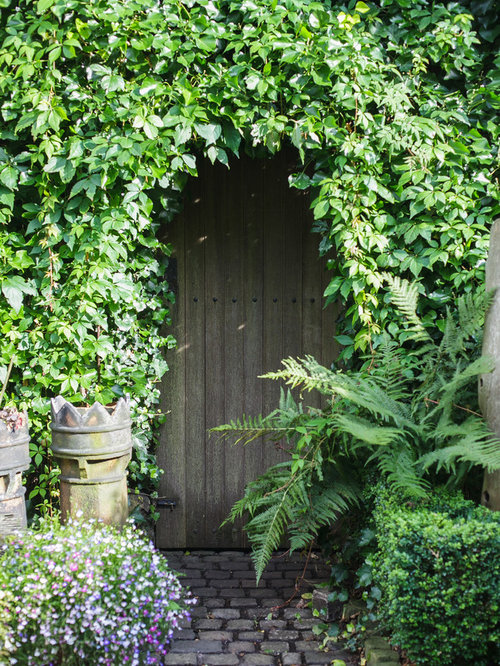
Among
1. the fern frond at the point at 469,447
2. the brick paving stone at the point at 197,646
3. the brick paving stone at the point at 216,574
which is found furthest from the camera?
the brick paving stone at the point at 216,574

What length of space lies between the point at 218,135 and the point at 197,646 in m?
2.49

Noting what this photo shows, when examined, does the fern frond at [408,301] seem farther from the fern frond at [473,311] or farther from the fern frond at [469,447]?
the fern frond at [469,447]

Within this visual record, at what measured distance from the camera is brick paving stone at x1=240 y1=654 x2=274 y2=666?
2.72 meters

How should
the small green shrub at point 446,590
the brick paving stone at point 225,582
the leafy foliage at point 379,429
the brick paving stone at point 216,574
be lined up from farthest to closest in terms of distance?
the brick paving stone at point 216,574 → the brick paving stone at point 225,582 → the leafy foliage at point 379,429 → the small green shrub at point 446,590

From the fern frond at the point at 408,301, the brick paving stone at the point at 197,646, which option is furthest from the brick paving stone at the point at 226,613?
the fern frond at the point at 408,301

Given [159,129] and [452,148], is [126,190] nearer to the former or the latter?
[159,129]

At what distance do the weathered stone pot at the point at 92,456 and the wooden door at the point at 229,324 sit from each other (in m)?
1.07

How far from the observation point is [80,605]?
234cm

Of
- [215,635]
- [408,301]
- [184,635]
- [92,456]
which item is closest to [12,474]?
[92,456]

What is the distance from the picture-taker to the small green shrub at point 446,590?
216 cm

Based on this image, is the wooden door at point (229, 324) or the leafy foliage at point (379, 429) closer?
the leafy foliage at point (379, 429)

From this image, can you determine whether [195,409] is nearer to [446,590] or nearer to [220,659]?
[220,659]

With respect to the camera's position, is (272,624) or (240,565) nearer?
(272,624)

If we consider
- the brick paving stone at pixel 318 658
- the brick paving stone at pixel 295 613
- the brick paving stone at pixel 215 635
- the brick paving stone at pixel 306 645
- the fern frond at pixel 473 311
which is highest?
the fern frond at pixel 473 311
